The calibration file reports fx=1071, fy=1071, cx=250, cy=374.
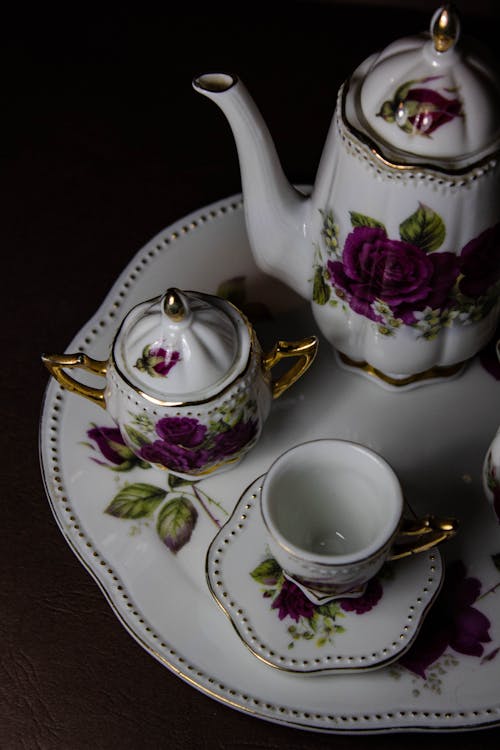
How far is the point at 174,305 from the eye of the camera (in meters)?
0.66

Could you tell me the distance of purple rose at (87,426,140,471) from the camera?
0.80 metres

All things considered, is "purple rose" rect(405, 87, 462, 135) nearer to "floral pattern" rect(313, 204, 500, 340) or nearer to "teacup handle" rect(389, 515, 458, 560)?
"floral pattern" rect(313, 204, 500, 340)

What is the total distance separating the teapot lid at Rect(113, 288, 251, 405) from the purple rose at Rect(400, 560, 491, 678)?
0.70ft

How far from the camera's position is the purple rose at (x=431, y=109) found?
0.63m

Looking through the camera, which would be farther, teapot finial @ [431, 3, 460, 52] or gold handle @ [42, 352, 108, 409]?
gold handle @ [42, 352, 108, 409]

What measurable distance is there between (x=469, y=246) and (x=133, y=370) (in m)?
0.23

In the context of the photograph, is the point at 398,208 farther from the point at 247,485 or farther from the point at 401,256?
the point at 247,485

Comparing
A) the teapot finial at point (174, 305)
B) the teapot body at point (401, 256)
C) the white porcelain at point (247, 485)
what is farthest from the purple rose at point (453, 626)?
the teapot finial at point (174, 305)

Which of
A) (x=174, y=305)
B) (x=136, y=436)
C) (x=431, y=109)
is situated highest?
(x=431, y=109)

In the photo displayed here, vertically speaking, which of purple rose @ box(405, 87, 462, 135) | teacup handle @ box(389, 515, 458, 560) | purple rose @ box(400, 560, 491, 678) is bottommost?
purple rose @ box(400, 560, 491, 678)

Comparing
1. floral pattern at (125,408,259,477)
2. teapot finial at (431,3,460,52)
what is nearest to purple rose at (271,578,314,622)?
floral pattern at (125,408,259,477)

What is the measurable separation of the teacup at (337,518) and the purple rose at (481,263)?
5.1 inches

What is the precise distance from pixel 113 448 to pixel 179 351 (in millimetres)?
161

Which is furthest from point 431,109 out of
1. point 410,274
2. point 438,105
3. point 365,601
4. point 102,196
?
point 102,196
